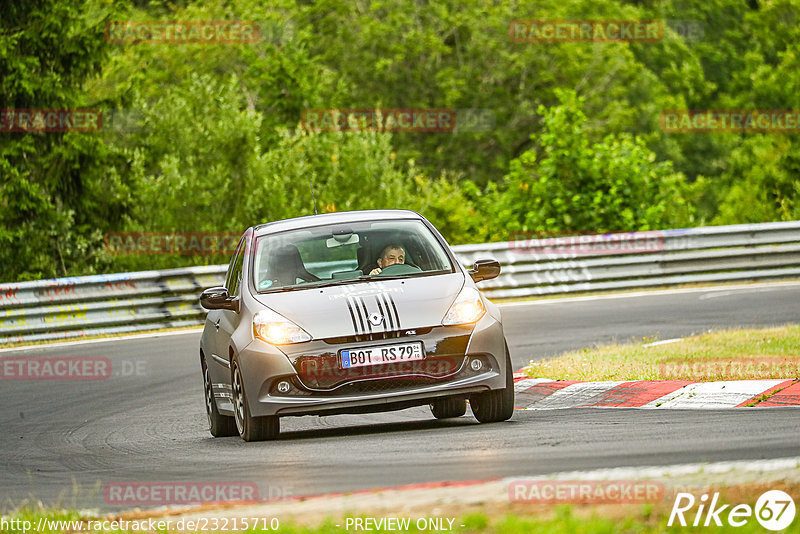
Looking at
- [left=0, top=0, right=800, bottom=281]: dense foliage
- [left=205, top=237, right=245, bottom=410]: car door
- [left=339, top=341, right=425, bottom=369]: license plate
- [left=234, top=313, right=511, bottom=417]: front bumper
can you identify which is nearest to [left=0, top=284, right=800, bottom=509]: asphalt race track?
[left=234, top=313, right=511, bottom=417]: front bumper

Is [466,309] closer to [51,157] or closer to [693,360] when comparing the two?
[693,360]

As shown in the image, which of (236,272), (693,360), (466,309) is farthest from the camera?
(693,360)

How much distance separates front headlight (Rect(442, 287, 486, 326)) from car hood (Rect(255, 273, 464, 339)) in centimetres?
4

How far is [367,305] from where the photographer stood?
29.5 ft

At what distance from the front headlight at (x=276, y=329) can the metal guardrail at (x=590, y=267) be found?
11577mm

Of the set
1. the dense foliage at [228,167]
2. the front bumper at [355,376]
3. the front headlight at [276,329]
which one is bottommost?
the dense foliage at [228,167]

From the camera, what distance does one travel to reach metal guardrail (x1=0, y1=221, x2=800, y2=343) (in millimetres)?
20625

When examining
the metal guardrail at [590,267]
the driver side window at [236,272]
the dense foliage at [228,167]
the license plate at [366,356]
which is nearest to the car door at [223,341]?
the driver side window at [236,272]

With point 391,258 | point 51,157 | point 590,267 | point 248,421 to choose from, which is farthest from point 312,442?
point 51,157

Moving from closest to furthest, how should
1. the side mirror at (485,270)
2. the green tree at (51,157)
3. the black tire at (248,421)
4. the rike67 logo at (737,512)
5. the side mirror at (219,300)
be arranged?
the rike67 logo at (737,512) → the black tire at (248,421) → the side mirror at (219,300) → the side mirror at (485,270) → the green tree at (51,157)

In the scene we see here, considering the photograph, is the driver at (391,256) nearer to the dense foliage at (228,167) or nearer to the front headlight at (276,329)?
the front headlight at (276,329)

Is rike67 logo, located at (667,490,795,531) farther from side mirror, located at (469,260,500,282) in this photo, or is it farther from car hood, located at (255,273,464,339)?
side mirror, located at (469,260,500,282)

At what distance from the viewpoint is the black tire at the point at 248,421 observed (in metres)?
9.20

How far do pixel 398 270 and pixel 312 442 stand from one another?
1413mm
